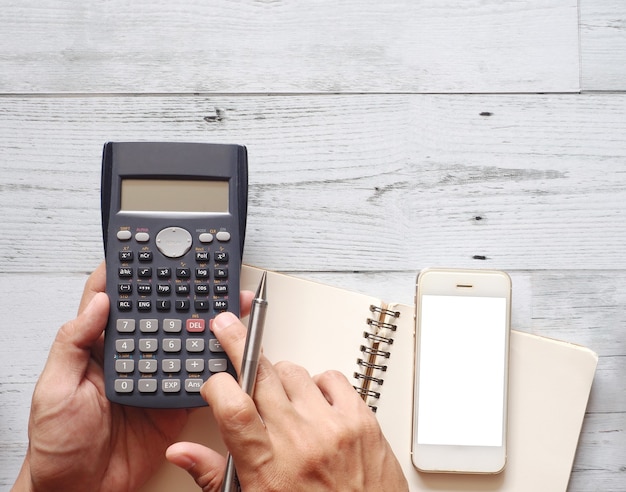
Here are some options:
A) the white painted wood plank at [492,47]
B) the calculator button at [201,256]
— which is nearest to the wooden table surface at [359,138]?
the white painted wood plank at [492,47]

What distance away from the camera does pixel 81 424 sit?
0.56 m

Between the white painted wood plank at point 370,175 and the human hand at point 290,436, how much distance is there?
189 millimetres

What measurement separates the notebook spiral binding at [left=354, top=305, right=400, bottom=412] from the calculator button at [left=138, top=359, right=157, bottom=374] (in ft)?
0.64

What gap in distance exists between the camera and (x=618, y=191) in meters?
0.70

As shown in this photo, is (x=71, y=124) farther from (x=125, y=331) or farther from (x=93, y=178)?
(x=125, y=331)

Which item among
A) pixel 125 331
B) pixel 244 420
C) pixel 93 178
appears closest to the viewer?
pixel 244 420

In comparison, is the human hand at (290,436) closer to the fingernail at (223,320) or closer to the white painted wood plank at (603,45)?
the fingernail at (223,320)

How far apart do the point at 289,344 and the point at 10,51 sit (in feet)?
1.37

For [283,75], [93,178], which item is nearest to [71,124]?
[93,178]

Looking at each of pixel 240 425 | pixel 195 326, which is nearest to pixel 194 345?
pixel 195 326

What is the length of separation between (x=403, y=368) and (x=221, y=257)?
0.71 ft

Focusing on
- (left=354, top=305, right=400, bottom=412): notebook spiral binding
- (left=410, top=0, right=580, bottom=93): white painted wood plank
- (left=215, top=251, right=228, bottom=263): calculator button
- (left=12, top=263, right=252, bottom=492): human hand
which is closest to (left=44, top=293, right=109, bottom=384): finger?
(left=12, top=263, right=252, bottom=492): human hand

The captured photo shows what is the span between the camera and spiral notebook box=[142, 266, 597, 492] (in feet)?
2.13

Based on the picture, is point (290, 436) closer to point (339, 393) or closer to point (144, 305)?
point (339, 393)
